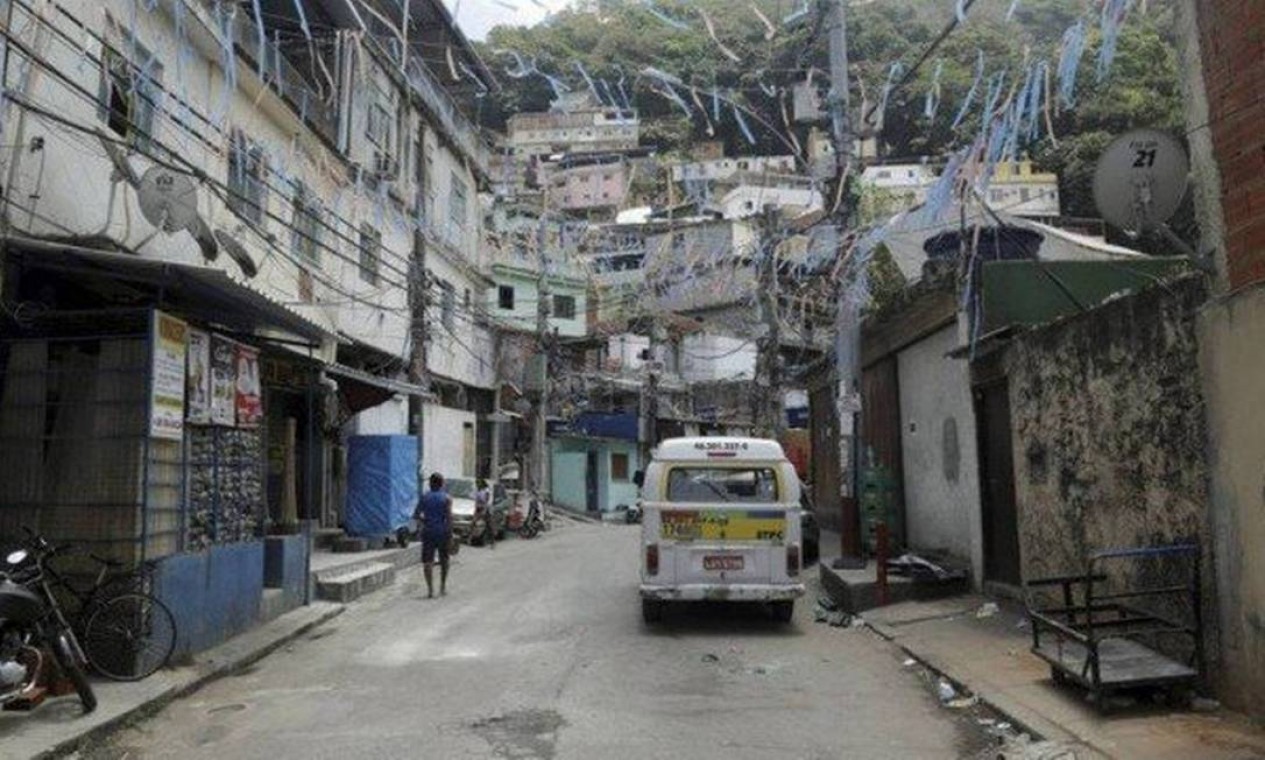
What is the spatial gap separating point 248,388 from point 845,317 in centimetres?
882

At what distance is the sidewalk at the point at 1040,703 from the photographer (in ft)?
20.9

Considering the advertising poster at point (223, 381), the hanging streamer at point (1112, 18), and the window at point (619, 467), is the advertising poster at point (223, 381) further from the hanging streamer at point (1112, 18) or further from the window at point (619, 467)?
the window at point (619, 467)

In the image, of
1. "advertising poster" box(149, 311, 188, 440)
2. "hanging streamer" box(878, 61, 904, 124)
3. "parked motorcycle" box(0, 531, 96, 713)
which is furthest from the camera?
"hanging streamer" box(878, 61, 904, 124)

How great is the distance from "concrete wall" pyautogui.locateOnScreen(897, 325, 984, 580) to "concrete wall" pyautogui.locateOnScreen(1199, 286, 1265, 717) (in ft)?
19.5

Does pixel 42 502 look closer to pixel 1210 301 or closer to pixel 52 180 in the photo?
pixel 52 180

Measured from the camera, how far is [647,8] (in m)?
10.2

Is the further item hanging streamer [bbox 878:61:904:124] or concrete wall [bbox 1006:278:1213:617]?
hanging streamer [bbox 878:61:904:124]

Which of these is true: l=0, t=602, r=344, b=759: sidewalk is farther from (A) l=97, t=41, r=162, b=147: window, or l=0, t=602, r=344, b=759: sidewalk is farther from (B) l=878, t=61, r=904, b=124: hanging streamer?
(B) l=878, t=61, r=904, b=124: hanging streamer

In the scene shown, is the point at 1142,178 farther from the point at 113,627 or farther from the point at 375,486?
the point at 375,486

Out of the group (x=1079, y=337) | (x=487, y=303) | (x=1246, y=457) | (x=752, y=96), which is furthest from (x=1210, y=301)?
(x=487, y=303)

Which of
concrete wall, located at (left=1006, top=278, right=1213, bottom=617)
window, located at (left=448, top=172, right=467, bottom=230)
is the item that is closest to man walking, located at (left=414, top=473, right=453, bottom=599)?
concrete wall, located at (left=1006, top=278, right=1213, bottom=617)

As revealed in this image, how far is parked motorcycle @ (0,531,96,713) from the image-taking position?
698 centimetres

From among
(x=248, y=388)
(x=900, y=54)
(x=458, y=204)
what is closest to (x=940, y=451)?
(x=900, y=54)

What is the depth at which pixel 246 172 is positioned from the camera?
53.2 feet
